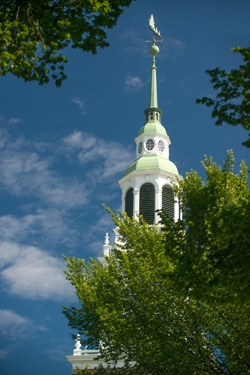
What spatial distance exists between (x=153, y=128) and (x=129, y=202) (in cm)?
700

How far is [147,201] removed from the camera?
38.2 metres

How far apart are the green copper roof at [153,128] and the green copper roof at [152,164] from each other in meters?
3.01

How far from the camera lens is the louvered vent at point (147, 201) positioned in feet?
123

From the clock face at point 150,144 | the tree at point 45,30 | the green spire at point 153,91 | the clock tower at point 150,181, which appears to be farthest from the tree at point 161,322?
the green spire at point 153,91


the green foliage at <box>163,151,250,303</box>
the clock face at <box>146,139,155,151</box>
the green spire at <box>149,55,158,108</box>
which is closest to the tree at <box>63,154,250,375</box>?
the green foliage at <box>163,151,250,303</box>

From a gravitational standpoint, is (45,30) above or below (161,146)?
below

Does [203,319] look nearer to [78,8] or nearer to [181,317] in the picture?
[181,317]

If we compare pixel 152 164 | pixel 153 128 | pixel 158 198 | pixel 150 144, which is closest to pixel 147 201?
pixel 158 198

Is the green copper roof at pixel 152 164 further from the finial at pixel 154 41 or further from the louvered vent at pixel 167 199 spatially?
the finial at pixel 154 41

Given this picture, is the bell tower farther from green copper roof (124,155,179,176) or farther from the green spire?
the green spire

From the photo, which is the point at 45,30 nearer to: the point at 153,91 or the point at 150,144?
the point at 150,144

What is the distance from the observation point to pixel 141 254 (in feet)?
71.1

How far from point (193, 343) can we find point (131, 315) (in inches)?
96.6

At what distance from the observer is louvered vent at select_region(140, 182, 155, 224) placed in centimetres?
3762
